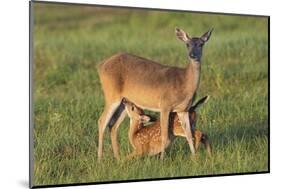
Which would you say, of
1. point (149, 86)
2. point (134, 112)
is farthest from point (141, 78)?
point (134, 112)

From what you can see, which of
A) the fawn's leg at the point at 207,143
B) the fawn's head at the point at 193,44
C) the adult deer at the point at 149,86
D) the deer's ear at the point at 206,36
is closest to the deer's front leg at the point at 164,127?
the adult deer at the point at 149,86

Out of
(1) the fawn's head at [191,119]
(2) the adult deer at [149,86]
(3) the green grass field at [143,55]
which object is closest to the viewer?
(3) the green grass field at [143,55]

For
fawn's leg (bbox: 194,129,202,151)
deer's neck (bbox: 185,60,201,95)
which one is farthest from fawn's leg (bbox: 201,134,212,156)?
deer's neck (bbox: 185,60,201,95)

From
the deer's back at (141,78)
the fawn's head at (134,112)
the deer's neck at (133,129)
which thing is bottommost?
the deer's neck at (133,129)

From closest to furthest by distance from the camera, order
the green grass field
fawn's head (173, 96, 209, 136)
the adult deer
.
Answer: the green grass field < the adult deer < fawn's head (173, 96, 209, 136)

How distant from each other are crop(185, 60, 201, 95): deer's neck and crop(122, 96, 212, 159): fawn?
0.10 metres

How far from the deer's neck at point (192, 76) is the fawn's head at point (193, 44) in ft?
0.12

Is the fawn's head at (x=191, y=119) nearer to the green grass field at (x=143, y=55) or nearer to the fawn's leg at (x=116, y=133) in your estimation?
the green grass field at (x=143, y=55)

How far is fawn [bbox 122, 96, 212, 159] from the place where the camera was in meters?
4.55

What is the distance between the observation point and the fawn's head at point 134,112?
453cm

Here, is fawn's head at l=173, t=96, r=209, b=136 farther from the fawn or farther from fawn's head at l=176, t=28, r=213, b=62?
fawn's head at l=176, t=28, r=213, b=62

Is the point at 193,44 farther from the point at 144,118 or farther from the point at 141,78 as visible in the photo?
the point at 144,118

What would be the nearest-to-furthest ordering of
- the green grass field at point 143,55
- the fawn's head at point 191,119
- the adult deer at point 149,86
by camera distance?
the green grass field at point 143,55 < the adult deer at point 149,86 < the fawn's head at point 191,119

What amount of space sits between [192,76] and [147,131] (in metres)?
0.42
